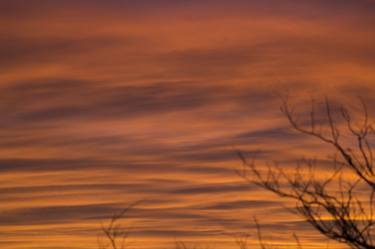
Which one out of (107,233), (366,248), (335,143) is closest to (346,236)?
(366,248)

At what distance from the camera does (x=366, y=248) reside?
13398mm

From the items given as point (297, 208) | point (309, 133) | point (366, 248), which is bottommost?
point (366, 248)

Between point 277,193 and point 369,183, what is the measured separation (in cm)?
117

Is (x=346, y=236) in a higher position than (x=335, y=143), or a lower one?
lower

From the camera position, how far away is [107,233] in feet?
49.3

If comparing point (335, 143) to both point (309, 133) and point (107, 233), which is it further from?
point (107, 233)

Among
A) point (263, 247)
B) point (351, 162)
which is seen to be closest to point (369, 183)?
point (351, 162)

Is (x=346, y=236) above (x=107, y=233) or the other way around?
the other way around

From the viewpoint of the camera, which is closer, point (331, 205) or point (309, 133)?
point (331, 205)

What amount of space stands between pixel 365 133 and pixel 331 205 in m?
1.20

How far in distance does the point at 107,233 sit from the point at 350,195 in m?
3.11

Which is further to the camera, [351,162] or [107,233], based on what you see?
[107,233]

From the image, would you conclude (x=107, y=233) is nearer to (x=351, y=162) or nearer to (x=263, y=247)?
(x=263, y=247)

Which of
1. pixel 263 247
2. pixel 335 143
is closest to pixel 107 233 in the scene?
pixel 263 247
